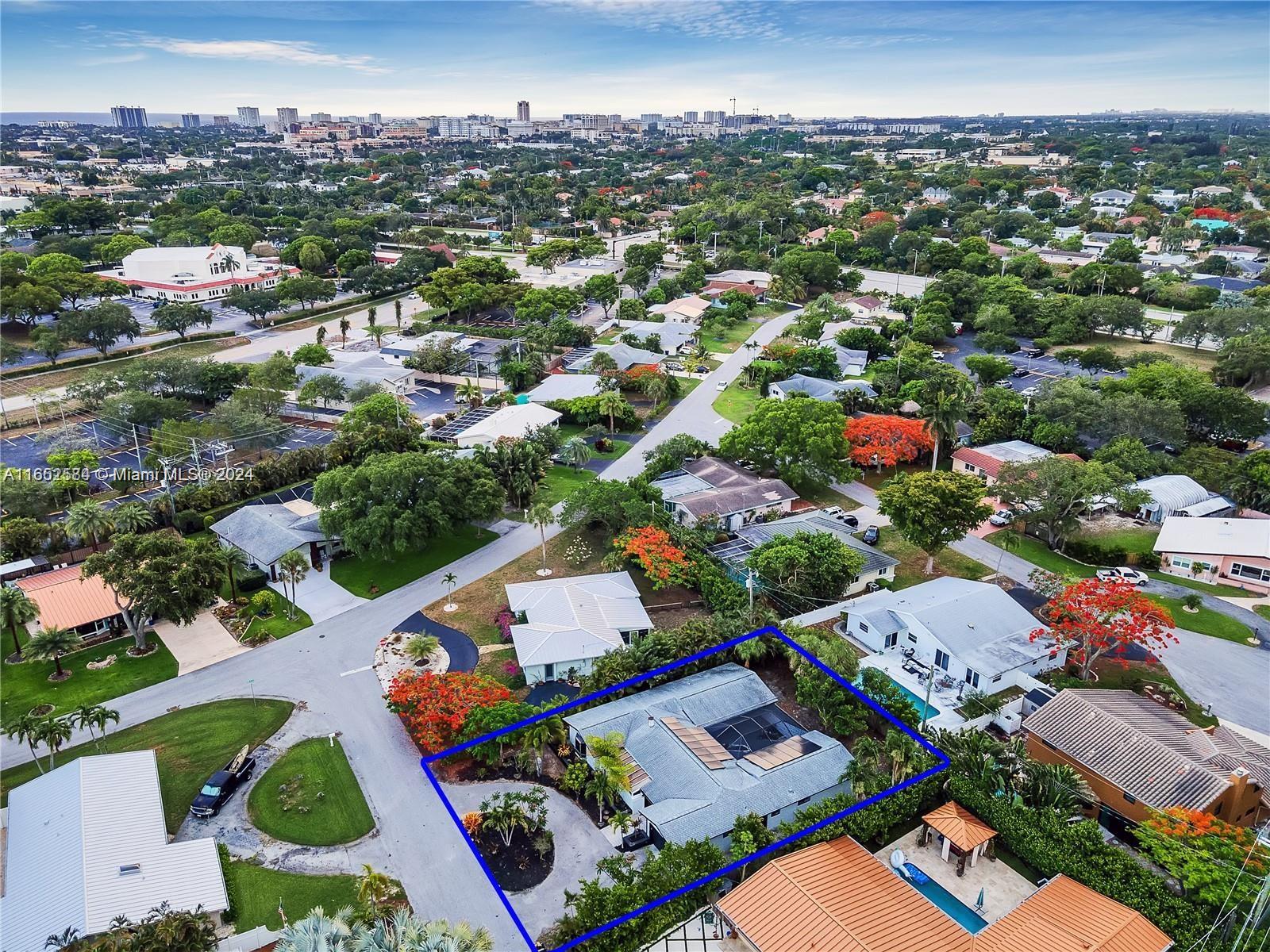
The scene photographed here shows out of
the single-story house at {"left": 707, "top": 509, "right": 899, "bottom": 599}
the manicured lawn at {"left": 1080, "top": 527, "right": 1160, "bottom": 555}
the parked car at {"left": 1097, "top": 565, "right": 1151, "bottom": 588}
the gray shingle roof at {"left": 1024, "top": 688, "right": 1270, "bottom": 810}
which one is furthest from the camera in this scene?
the manicured lawn at {"left": 1080, "top": 527, "right": 1160, "bottom": 555}

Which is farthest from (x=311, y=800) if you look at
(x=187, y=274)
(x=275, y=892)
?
(x=187, y=274)

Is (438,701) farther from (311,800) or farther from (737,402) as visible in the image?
(737,402)

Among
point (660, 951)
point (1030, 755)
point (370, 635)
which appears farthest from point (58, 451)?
point (1030, 755)

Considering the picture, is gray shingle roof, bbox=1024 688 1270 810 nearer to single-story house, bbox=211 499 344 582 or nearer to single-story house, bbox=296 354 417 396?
single-story house, bbox=211 499 344 582

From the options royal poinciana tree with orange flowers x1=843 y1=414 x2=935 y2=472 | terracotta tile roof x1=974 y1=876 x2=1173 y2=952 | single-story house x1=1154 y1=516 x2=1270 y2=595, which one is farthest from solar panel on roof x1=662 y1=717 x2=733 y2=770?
single-story house x1=1154 y1=516 x2=1270 y2=595

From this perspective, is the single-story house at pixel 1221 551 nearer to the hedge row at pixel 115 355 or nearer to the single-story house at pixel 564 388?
the single-story house at pixel 564 388

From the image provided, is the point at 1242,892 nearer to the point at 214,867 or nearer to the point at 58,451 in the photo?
the point at 214,867

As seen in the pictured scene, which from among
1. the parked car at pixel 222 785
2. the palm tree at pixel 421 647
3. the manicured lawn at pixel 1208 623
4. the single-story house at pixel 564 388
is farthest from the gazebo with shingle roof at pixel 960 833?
the single-story house at pixel 564 388
